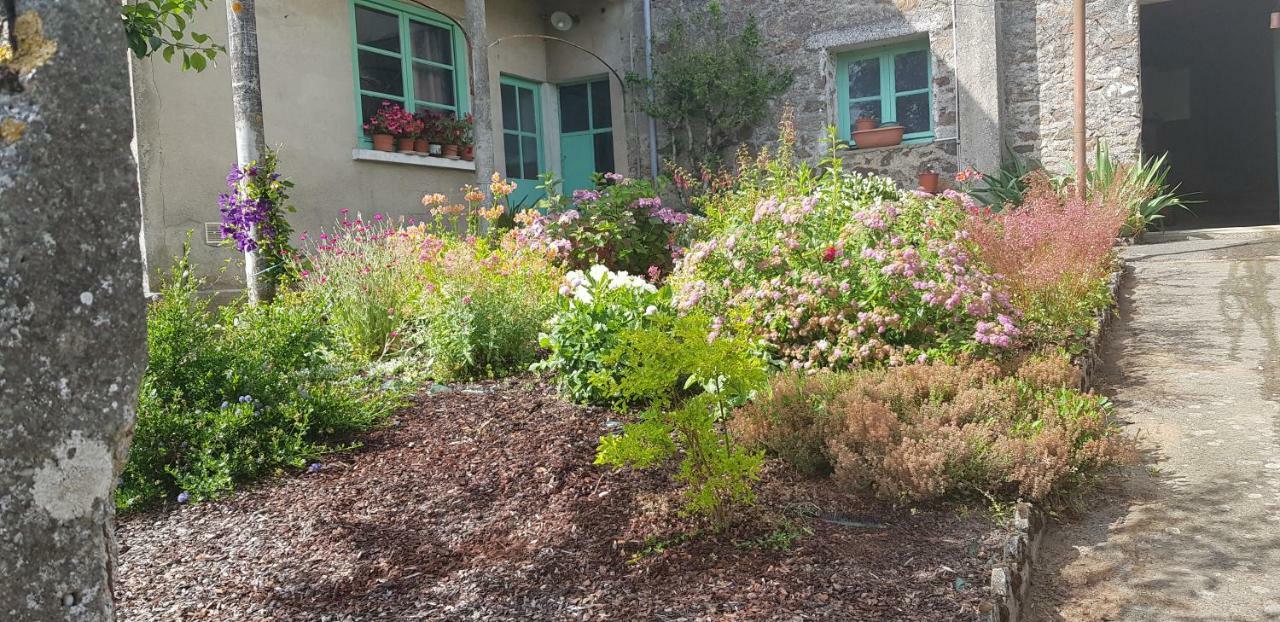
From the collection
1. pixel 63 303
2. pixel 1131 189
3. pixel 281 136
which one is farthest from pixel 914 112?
pixel 63 303

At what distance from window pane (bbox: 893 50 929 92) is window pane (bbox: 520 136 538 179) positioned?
434 cm

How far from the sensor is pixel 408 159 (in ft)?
29.0

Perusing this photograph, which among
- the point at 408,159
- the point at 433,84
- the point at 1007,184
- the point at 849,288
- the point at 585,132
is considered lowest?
the point at 849,288

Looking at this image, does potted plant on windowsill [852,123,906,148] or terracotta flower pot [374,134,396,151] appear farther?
potted plant on windowsill [852,123,906,148]

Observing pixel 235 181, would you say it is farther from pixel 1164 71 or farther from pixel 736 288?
pixel 1164 71

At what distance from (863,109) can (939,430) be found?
8.11 metres

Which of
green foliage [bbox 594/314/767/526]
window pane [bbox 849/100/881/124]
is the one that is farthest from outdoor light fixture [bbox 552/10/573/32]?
green foliage [bbox 594/314/767/526]

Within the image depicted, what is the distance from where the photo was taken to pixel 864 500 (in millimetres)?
3131

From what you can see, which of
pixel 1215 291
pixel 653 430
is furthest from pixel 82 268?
pixel 1215 291

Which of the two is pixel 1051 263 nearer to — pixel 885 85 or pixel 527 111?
pixel 885 85

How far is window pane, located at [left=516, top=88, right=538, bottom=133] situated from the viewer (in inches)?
438

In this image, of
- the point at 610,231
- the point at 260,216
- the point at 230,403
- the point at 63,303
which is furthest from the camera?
the point at 610,231

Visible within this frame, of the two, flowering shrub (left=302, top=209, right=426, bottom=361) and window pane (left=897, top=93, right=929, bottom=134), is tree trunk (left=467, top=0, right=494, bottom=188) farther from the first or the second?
window pane (left=897, top=93, right=929, bottom=134)

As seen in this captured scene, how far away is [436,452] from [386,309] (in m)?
2.07
